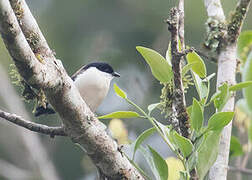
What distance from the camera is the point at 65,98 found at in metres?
1.83

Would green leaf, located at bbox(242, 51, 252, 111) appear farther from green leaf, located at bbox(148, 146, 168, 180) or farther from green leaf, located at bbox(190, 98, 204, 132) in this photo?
green leaf, located at bbox(148, 146, 168, 180)

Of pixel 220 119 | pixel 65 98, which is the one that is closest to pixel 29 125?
pixel 65 98

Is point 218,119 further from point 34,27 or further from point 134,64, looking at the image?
point 134,64

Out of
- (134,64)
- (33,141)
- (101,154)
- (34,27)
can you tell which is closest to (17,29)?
(34,27)

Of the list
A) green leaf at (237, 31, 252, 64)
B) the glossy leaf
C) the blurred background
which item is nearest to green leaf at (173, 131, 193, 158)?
the glossy leaf

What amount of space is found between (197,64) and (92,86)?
2053 millimetres

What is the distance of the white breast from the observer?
12.9 ft

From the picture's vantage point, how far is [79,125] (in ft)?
6.27

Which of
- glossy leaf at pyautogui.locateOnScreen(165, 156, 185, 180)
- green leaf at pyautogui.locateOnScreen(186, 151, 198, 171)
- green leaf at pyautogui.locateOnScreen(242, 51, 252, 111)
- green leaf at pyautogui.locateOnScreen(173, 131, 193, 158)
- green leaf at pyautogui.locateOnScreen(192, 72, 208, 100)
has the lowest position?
glossy leaf at pyautogui.locateOnScreen(165, 156, 185, 180)

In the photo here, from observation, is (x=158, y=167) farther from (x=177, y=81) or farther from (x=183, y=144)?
(x=177, y=81)

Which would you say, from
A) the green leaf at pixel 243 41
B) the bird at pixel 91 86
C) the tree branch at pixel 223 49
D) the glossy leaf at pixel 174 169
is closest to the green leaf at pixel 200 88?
the tree branch at pixel 223 49

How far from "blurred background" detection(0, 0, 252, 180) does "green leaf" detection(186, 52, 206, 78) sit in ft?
14.3

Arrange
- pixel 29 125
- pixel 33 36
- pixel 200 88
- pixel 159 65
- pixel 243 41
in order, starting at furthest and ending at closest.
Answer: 1. pixel 243 41
2. pixel 29 125
3. pixel 200 88
4. pixel 159 65
5. pixel 33 36

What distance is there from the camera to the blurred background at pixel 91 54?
6871mm
